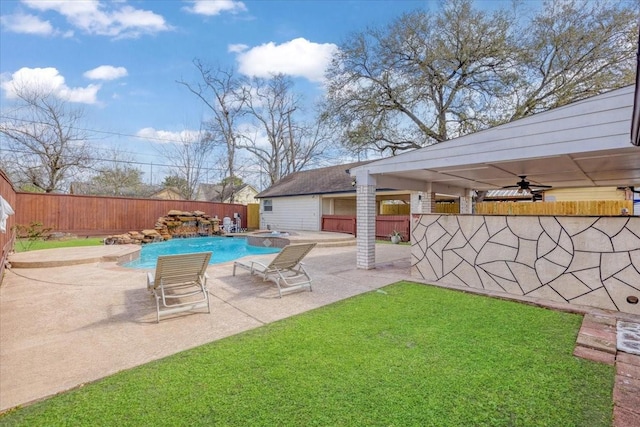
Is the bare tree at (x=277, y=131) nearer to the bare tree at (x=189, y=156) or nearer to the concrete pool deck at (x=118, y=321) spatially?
the bare tree at (x=189, y=156)

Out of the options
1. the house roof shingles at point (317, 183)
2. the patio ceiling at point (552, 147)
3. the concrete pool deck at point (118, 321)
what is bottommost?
the concrete pool deck at point (118, 321)

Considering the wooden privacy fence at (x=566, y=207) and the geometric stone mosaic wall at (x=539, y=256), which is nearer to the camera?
the geometric stone mosaic wall at (x=539, y=256)

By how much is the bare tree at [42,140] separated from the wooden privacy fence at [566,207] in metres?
27.0

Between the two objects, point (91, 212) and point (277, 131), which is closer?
point (91, 212)

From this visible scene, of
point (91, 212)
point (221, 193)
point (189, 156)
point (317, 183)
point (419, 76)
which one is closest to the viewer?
point (419, 76)

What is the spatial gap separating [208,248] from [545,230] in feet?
48.1

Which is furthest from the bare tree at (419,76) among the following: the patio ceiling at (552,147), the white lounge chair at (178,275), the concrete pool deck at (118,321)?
the white lounge chair at (178,275)

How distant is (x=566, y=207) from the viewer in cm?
1377

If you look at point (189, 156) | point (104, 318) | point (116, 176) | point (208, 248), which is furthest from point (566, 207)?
point (116, 176)

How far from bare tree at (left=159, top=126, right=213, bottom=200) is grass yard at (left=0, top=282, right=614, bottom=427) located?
30.1m

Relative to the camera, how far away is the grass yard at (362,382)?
2.41 metres

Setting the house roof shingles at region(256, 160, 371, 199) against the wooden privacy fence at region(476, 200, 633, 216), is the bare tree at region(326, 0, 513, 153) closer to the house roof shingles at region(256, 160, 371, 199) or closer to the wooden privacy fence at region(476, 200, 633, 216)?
the house roof shingles at region(256, 160, 371, 199)

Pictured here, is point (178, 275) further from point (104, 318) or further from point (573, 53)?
point (573, 53)

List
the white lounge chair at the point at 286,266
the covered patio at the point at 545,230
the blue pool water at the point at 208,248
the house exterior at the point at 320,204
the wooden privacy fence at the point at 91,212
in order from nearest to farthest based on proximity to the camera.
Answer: the covered patio at the point at 545,230 < the white lounge chair at the point at 286,266 < the blue pool water at the point at 208,248 < the wooden privacy fence at the point at 91,212 < the house exterior at the point at 320,204
